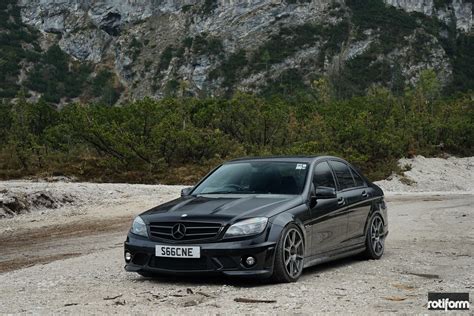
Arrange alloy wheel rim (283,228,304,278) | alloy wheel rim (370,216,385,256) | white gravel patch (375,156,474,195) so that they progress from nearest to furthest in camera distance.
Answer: alloy wheel rim (283,228,304,278)
alloy wheel rim (370,216,385,256)
white gravel patch (375,156,474,195)

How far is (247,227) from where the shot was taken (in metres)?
7.66

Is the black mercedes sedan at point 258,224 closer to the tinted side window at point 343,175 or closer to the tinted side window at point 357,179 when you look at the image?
the tinted side window at point 343,175

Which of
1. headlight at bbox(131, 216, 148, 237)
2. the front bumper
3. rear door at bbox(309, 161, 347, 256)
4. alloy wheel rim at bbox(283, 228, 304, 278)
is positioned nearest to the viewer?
the front bumper

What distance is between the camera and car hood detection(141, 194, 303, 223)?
306 inches

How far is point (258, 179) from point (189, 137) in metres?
23.1

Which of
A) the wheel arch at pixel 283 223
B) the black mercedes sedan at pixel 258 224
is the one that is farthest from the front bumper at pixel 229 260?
the wheel arch at pixel 283 223

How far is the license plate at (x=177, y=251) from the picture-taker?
764 centimetres

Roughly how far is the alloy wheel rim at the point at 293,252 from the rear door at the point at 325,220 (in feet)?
1.12

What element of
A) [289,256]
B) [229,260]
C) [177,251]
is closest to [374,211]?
[289,256]

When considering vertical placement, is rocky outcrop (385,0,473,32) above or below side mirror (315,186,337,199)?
above

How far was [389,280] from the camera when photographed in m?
8.26

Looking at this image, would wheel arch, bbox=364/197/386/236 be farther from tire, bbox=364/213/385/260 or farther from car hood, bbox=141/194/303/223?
car hood, bbox=141/194/303/223

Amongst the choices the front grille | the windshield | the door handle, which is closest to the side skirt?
the door handle

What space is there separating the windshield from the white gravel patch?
22.9 meters
